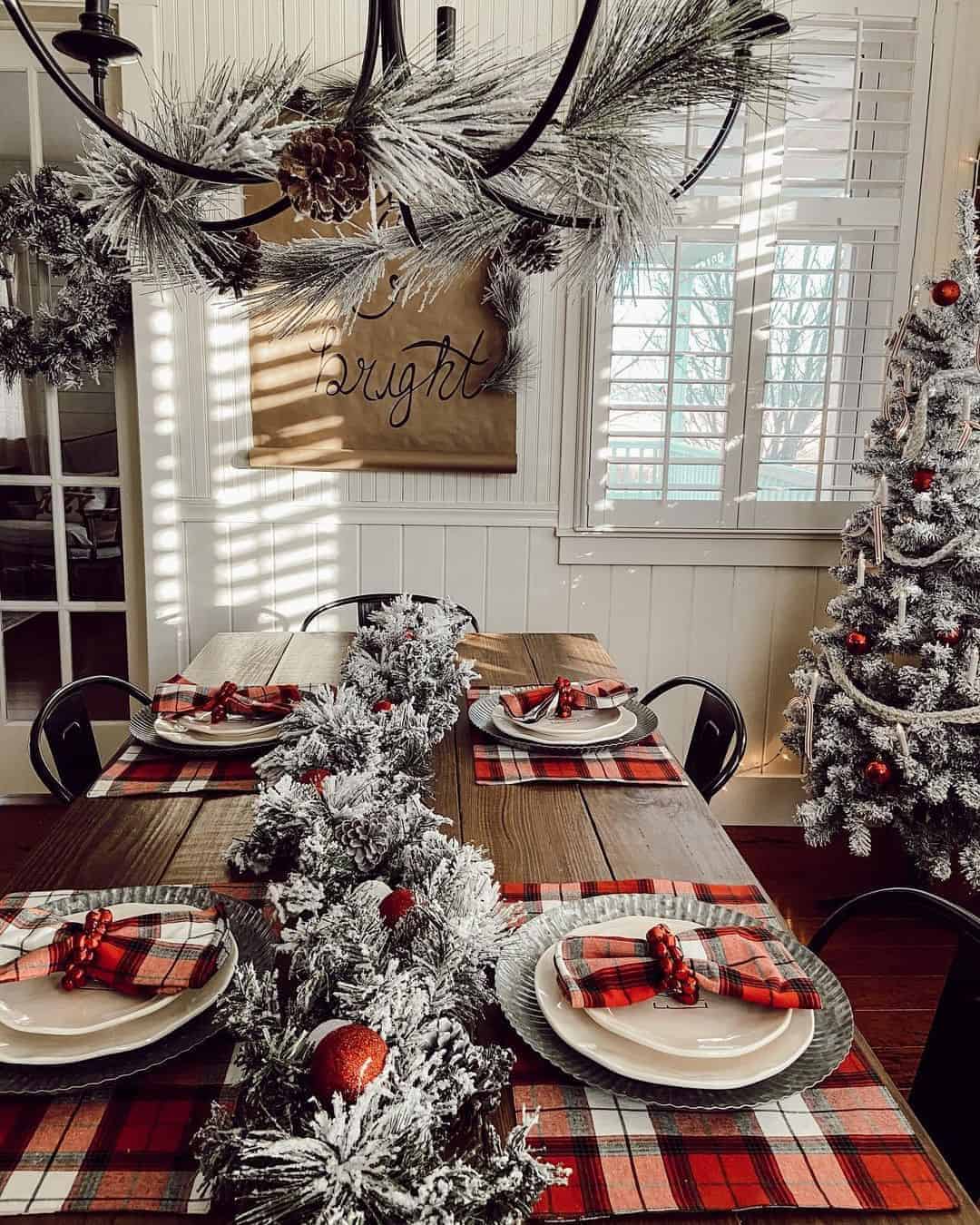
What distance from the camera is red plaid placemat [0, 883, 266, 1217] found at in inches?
28.8

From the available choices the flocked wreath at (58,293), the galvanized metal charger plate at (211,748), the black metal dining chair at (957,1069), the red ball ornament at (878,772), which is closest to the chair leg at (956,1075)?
the black metal dining chair at (957,1069)

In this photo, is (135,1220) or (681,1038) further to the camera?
(681,1038)

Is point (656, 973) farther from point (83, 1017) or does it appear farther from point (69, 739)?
point (69, 739)

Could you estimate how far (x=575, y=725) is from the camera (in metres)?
1.76

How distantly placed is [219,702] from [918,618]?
1.93 meters

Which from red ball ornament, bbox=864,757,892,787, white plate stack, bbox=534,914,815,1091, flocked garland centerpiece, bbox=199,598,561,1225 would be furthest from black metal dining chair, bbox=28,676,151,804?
red ball ornament, bbox=864,757,892,787

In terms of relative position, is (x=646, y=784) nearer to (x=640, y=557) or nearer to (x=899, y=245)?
(x=640, y=557)

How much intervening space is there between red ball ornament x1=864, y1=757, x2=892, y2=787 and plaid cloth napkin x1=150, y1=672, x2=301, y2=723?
1662mm

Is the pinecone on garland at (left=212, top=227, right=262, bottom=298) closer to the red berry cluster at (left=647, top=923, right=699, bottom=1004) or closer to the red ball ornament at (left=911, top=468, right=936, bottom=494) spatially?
the red berry cluster at (left=647, top=923, right=699, bottom=1004)

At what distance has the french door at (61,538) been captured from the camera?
318cm

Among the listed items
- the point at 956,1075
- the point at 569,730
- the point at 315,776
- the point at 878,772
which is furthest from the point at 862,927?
the point at 315,776

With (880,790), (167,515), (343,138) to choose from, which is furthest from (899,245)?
(343,138)

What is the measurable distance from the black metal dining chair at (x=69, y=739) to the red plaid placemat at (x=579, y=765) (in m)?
0.69

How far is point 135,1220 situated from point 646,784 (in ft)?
3.31
